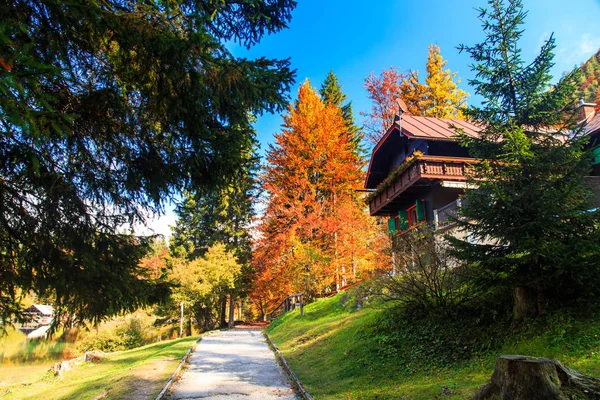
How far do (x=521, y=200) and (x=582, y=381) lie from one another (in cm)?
336

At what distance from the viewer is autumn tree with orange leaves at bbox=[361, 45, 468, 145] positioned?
3031 cm

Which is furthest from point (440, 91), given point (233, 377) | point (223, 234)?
point (233, 377)

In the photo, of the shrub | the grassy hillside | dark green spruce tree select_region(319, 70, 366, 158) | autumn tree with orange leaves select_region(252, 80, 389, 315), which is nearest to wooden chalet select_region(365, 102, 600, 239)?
autumn tree with orange leaves select_region(252, 80, 389, 315)

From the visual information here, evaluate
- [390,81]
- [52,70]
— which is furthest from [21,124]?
[390,81]

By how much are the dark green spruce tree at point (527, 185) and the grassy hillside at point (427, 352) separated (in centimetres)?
66

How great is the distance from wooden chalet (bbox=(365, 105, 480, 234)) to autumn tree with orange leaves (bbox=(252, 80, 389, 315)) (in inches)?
93.1

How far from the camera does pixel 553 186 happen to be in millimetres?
7004

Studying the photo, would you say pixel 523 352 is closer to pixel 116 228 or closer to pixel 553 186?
pixel 553 186

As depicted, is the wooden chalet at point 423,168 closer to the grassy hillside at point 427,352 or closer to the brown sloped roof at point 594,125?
the brown sloped roof at point 594,125

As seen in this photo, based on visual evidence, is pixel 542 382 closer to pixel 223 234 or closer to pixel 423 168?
pixel 423 168

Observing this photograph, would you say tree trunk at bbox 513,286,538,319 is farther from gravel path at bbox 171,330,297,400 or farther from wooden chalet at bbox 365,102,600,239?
wooden chalet at bbox 365,102,600,239

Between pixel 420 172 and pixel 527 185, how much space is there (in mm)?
9780

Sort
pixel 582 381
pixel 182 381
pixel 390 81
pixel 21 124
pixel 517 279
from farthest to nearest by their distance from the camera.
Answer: pixel 390 81 → pixel 182 381 → pixel 517 279 → pixel 582 381 → pixel 21 124

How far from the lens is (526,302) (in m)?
6.91
